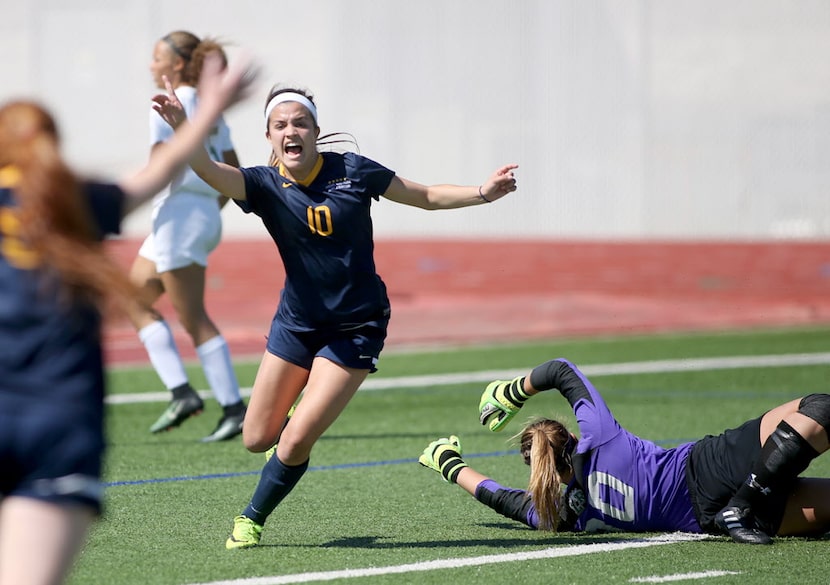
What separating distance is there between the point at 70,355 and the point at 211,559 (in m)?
2.21

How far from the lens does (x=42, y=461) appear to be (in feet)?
10.3

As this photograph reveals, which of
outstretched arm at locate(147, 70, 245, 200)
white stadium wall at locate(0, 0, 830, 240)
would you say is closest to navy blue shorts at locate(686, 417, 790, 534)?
outstretched arm at locate(147, 70, 245, 200)

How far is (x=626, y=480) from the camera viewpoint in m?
5.62

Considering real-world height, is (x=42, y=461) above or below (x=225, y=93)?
below

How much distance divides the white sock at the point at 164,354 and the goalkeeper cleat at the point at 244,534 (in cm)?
329

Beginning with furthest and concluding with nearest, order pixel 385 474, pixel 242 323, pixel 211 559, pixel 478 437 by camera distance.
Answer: pixel 242 323, pixel 478 437, pixel 385 474, pixel 211 559

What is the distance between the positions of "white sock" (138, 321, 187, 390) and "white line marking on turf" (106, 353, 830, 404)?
91.8 inches

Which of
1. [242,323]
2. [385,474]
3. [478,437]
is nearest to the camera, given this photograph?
[385,474]

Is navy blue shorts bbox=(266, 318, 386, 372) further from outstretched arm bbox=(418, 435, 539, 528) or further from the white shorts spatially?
the white shorts

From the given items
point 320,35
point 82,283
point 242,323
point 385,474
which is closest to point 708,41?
point 320,35

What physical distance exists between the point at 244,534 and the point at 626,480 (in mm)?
1660

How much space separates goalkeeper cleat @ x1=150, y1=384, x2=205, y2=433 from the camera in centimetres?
862

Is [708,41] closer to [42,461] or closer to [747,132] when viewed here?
[747,132]

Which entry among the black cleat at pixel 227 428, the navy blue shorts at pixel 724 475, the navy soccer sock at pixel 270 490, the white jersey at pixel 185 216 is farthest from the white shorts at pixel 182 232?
the navy blue shorts at pixel 724 475
